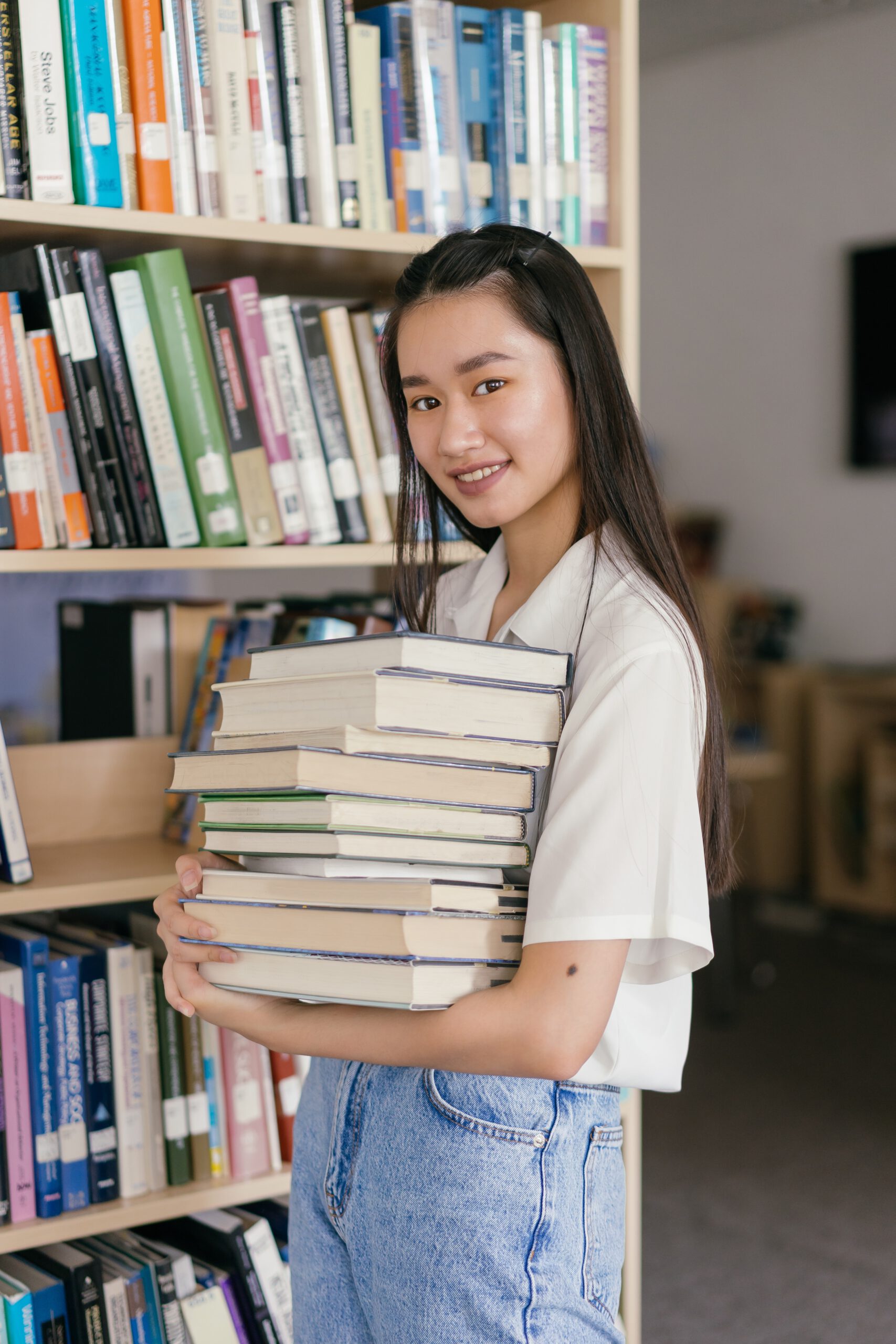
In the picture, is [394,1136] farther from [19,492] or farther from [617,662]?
[19,492]

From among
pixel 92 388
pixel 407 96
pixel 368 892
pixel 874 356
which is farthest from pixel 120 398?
pixel 874 356

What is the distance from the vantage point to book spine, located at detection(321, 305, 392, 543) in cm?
152

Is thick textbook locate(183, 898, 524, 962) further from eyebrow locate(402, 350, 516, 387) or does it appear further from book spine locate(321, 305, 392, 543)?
book spine locate(321, 305, 392, 543)

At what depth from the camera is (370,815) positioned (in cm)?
91

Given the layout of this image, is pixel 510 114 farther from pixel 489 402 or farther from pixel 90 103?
pixel 489 402

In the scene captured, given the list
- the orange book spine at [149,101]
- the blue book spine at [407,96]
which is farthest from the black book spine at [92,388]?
the blue book spine at [407,96]

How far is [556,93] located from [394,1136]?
1196 mm

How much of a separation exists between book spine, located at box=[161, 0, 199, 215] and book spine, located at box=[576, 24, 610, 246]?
47 centimetres

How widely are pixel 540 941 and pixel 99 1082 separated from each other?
746 millimetres

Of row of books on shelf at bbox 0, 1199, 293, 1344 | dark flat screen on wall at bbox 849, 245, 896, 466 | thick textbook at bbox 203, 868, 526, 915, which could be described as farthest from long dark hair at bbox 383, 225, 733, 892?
dark flat screen on wall at bbox 849, 245, 896, 466

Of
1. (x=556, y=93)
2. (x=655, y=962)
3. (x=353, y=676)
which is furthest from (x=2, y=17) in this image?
(x=655, y=962)

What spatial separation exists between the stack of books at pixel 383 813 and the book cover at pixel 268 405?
517 millimetres

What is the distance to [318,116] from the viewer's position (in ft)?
4.70

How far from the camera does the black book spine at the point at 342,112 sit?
143cm
